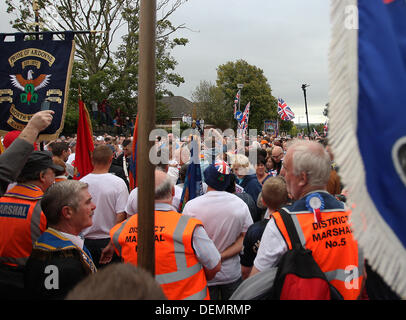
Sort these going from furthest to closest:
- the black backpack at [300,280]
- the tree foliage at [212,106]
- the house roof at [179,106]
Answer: the house roof at [179,106]
the tree foliage at [212,106]
the black backpack at [300,280]

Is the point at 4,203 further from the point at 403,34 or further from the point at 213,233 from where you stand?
the point at 403,34

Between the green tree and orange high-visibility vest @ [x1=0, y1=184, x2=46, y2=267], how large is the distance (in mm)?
45767

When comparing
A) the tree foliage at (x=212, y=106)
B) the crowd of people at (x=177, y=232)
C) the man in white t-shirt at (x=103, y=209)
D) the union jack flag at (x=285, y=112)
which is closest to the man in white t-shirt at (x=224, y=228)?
the crowd of people at (x=177, y=232)

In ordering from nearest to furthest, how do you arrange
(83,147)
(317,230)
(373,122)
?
(373,122) < (317,230) < (83,147)

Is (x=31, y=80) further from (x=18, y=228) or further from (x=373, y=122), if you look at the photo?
(x=373, y=122)

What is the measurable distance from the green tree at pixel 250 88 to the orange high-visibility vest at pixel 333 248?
45997mm

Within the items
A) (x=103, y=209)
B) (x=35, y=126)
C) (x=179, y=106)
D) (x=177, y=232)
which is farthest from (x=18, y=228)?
(x=179, y=106)

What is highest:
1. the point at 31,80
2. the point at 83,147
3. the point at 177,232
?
the point at 31,80

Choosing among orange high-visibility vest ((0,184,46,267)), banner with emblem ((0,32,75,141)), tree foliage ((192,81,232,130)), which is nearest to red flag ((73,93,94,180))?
banner with emblem ((0,32,75,141))

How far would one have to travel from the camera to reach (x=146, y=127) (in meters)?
1.46

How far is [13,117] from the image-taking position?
3539mm

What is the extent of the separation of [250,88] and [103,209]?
47732mm

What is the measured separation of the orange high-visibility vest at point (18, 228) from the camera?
2250 mm

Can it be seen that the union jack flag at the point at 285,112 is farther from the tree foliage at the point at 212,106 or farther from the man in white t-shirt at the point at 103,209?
the tree foliage at the point at 212,106
